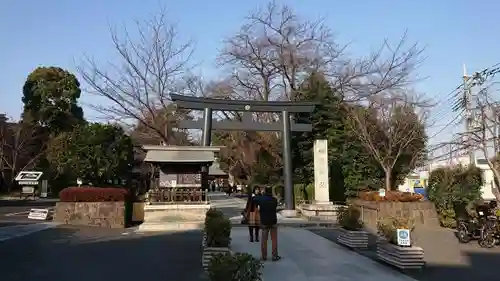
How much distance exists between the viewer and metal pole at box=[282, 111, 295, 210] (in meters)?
28.0

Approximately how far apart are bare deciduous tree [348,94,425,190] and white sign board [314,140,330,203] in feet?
10.5

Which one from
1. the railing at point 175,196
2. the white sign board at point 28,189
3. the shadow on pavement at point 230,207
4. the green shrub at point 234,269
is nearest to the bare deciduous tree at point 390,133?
the shadow on pavement at point 230,207

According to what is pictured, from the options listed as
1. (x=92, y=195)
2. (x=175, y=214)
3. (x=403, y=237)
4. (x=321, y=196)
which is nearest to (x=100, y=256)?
(x=403, y=237)

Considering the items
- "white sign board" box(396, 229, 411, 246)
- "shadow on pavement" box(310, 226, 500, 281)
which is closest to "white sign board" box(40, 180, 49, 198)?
"shadow on pavement" box(310, 226, 500, 281)

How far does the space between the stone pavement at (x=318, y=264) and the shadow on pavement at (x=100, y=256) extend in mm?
1582

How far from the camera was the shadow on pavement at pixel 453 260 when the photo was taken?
1027cm

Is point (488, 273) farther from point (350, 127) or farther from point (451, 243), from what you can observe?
point (350, 127)

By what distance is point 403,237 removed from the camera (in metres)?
10.8

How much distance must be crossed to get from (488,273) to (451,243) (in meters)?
5.65

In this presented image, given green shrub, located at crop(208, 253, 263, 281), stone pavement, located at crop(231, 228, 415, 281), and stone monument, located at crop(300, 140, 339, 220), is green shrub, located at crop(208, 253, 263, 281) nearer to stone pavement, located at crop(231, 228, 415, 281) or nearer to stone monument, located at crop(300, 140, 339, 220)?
stone pavement, located at crop(231, 228, 415, 281)

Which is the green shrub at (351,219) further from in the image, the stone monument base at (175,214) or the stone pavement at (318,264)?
the stone monument base at (175,214)

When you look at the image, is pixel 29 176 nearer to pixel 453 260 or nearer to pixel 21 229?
pixel 21 229

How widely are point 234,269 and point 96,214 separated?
1751cm

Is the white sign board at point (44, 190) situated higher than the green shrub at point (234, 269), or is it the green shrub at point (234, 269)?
the white sign board at point (44, 190)
